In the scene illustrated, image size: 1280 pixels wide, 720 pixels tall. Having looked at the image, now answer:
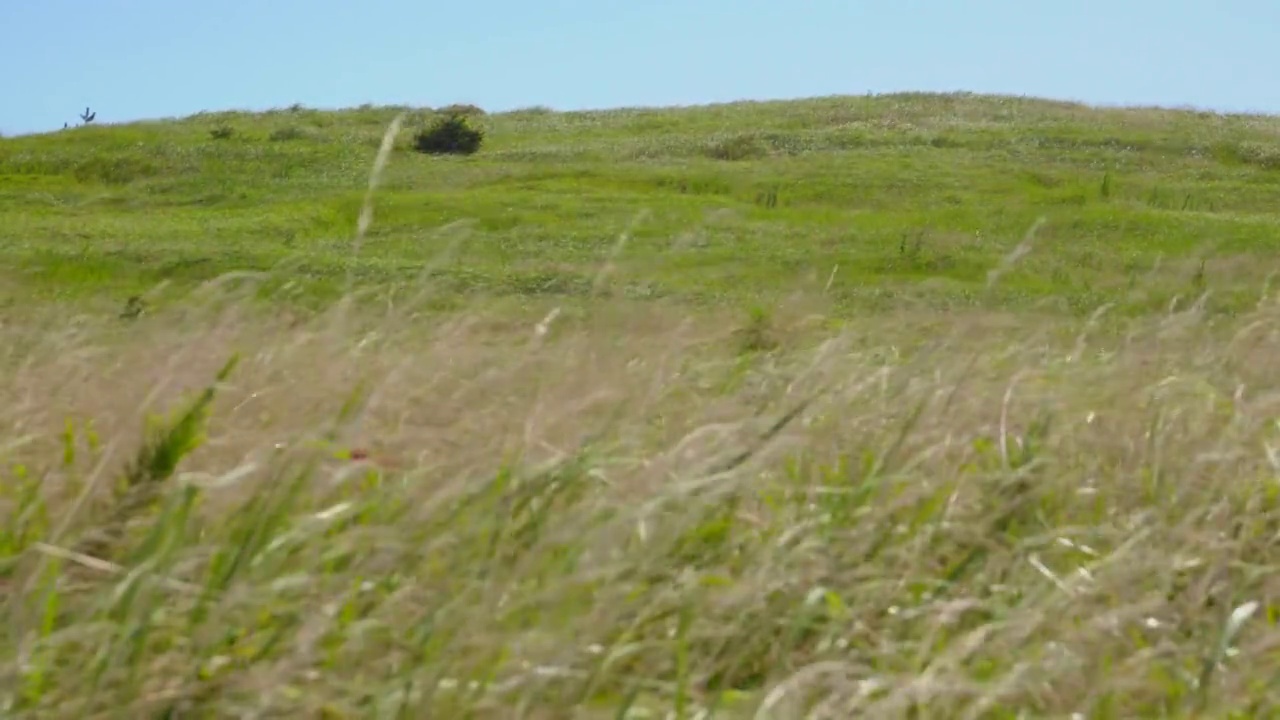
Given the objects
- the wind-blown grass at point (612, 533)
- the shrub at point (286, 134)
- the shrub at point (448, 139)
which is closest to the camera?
the wind-blown grass at point (612, 533)

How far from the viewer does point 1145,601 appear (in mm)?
4246

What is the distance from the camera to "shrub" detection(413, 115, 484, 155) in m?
37.3

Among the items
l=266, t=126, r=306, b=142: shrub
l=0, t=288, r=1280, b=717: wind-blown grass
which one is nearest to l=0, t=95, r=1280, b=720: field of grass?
l=0, t=288, r=1280, b=717: wind-blown grass

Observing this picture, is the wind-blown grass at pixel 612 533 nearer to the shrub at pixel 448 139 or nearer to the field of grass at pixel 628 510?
the field of grass at pixel 628 510

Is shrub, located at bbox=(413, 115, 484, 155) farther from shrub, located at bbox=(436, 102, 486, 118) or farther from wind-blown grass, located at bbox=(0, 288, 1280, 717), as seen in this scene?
wind-blown grass, located at bbox=(0, 288, 1280, 717)

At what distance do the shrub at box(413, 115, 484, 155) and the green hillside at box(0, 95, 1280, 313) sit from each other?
0.71 metres

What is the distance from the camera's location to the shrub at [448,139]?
1470 inches

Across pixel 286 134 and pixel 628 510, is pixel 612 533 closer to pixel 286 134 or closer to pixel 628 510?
pixel 628 510

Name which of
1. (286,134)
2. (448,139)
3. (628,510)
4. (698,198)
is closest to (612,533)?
(628,510)

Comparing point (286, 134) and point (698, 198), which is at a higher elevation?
point (286, 134)

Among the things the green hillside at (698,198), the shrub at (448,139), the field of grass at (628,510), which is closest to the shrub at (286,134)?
the green hillside at (698,198)

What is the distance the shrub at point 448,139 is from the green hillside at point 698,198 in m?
0.71

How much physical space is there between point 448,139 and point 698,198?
9969 millimetres

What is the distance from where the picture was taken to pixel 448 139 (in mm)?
37562
